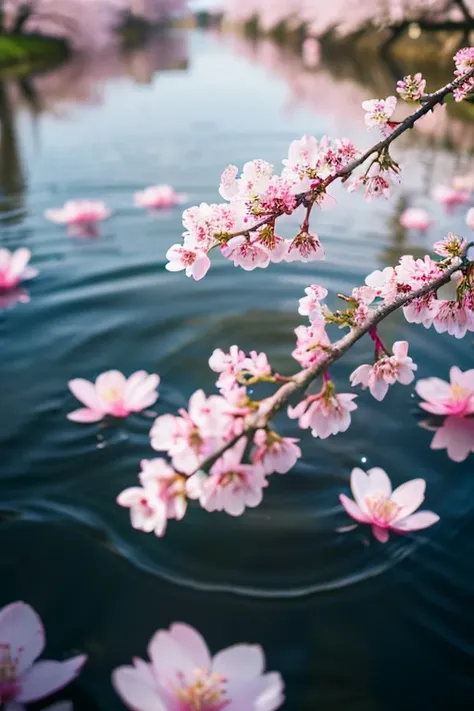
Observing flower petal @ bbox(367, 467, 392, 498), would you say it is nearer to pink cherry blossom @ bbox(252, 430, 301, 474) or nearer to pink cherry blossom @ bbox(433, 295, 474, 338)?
pink cherry blossom @ bbox(433, 295, 474, 338)

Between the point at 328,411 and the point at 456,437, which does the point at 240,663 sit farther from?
the point at 456,437

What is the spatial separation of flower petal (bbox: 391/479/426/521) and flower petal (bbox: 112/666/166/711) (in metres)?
0.68

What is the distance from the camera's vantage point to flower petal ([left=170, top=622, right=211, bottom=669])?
1096 millimetres

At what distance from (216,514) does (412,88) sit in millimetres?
1008

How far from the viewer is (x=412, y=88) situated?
119 centimetres

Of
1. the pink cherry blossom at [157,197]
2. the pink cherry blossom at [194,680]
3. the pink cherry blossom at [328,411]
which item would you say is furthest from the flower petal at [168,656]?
the pink cherry blossom at [157,197]

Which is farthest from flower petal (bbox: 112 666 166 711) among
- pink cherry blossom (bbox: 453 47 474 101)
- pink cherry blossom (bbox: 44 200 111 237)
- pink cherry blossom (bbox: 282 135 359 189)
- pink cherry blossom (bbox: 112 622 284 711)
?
pink cherry blossom (bbox: 44 200 111 237)

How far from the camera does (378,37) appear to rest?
22781 mm

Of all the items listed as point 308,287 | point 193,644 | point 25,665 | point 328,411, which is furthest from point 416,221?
point 25,665

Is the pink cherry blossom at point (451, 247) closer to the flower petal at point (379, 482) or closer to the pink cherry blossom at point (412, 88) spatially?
the pink cherry blossom at point (412, 88)

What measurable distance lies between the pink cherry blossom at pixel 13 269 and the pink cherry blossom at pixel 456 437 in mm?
1843

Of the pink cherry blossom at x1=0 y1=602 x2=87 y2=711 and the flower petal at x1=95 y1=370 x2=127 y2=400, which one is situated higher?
the flower petal at x1=95 y1=370 x2=127 y2=400

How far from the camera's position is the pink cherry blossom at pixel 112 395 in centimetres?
193

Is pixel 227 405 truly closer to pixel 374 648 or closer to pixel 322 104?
pixel 374 648
